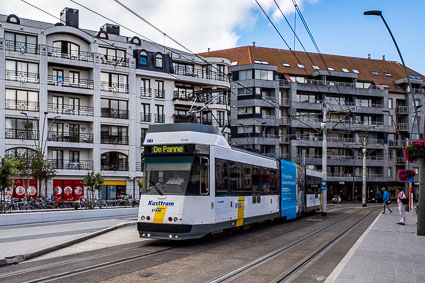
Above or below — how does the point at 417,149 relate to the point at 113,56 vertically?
below

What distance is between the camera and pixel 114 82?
178 feet

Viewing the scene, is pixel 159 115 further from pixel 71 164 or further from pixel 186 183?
pixel 186 183

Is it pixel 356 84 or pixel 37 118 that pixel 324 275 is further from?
pixel 356 84

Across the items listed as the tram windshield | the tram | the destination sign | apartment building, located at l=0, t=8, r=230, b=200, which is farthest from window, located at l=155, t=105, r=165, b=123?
the tram windshield

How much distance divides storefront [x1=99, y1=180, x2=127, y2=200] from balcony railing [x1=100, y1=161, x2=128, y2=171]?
1280 millimetres

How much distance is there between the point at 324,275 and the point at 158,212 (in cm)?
584

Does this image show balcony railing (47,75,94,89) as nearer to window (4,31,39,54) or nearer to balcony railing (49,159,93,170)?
window (4,31,39,54)

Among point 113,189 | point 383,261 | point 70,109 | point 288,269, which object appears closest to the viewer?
point 288,269

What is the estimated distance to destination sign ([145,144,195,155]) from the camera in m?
15.0

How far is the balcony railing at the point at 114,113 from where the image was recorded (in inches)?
2098

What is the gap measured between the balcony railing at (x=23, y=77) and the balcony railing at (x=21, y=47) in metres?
2.06

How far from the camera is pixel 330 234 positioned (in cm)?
1977

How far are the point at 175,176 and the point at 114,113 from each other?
40.3 meters

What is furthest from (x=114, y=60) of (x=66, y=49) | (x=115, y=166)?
(x=115, y=166)
